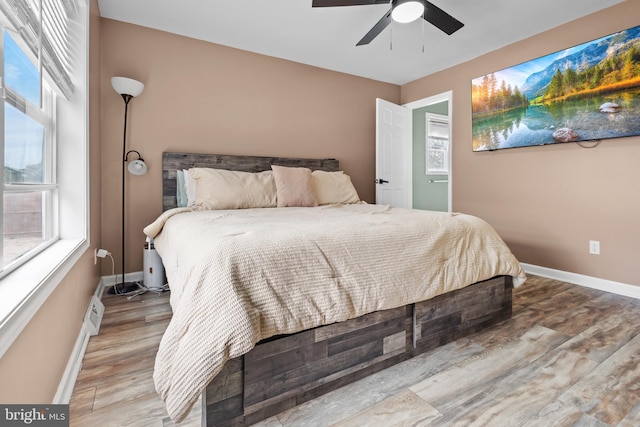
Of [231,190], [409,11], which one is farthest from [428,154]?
[231,190]

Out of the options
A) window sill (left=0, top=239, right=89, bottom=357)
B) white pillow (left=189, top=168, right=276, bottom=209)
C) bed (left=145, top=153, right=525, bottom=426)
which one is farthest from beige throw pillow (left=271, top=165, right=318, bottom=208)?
window sill (left=0, top=239, right=89, bottom=357)

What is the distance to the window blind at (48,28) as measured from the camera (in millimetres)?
1012

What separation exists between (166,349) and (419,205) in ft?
16.2

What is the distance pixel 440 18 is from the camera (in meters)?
2.38

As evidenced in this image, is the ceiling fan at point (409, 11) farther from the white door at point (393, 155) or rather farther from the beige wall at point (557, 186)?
the white door at point (393, 155)

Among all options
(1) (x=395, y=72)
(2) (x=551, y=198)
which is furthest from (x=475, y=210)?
(1) (x=395, y=72)

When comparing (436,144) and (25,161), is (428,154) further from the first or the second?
(25,161)

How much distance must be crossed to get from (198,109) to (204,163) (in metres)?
0.57

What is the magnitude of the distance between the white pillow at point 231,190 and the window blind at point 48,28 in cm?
116

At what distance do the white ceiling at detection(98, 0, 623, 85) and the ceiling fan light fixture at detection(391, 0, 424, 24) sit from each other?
1.73ft

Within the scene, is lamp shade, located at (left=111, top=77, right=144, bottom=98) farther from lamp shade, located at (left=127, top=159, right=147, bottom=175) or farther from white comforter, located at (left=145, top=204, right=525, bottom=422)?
white comforter, located at (left=145, top=204, right=525, bottom=422)

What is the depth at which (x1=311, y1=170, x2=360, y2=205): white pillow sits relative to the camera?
10.8 feet

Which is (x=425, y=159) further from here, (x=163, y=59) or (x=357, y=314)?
(x=357, y=314)

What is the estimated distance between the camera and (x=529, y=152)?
3.28 metres
